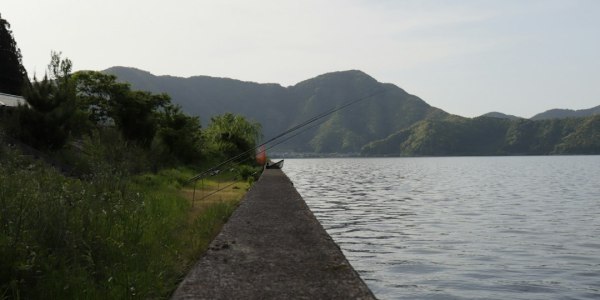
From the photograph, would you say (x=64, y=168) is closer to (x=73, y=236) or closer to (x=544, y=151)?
(x=73, y=236)

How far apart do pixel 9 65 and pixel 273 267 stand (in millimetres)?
52120

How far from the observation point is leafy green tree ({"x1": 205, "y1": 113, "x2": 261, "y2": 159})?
51.8 m

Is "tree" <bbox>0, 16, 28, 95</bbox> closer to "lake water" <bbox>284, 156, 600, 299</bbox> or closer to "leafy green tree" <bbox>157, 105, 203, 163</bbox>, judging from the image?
"leafy green tree" <bbox>157, 105, 203, 163</bbox>

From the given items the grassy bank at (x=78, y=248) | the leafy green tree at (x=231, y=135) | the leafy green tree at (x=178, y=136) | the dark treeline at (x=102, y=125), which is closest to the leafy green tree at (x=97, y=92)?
the dark treeline at (x=102, y=125)

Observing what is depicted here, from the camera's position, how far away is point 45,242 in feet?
20.3

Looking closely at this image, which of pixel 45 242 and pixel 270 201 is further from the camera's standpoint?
pixel 270 201

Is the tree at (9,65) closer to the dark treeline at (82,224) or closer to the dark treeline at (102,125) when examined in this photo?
the dark treeline at (102,125)

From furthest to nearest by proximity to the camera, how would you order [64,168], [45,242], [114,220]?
[64,168]
[114,220]
[45,242]

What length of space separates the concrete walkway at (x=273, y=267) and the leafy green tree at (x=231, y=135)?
38.1m

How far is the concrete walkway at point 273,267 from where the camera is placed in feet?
19.3

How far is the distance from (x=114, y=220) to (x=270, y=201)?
27.9 feet

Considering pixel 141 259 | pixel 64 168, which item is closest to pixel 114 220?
pixel 141 259

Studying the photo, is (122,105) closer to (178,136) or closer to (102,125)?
(102,125)

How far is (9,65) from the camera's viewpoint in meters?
49.1
